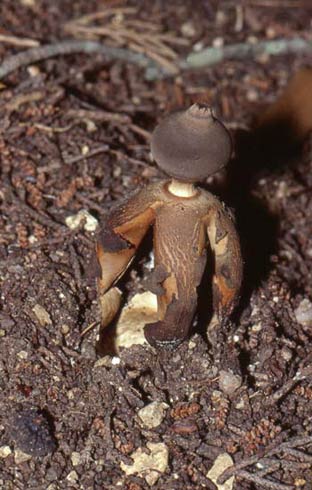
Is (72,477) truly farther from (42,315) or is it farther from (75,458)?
(42,315)

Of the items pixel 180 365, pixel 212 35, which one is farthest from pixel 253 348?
pixel 212 35

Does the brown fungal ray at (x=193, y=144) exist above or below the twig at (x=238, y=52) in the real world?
above

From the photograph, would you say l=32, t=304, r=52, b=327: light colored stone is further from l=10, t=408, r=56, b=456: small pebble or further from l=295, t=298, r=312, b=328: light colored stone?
l=295, t=298, r=312, b=328: light colored stone

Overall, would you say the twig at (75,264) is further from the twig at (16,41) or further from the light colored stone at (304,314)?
the twig at (16,41)

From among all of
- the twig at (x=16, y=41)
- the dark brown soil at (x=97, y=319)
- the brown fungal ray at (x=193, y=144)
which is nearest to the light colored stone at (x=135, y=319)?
the dark brown soil at (x=97, y=319)

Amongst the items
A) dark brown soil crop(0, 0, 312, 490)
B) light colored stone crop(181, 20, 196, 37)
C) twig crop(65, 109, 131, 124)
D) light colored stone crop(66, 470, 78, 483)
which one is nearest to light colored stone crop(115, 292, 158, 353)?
dark brown soil crop(0, 0, 312, 490)

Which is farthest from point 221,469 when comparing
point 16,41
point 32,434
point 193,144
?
point 16,41
